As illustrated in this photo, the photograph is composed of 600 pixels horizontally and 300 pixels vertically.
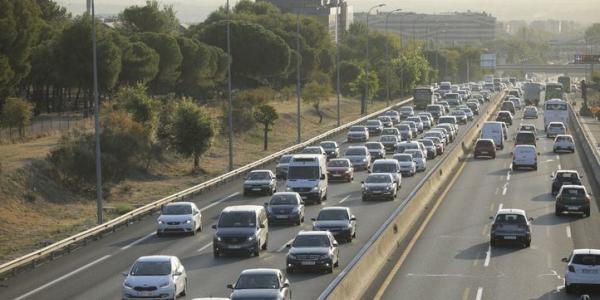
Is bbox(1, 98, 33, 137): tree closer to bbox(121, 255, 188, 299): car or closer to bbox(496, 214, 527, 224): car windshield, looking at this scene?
bbox(496, 214, 527, 224): car windshield

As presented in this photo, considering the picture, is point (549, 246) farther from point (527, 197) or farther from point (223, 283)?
point (527, 197)

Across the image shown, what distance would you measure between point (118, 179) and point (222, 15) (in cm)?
10383

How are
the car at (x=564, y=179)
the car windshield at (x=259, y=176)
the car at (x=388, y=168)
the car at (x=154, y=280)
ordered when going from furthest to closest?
the car at (x=388, y=168)
the car windshield at (x=259, y=176)
the car at (x=564, y=179)
the car at (x=154, y=280)

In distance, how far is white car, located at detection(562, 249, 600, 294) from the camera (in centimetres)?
3284

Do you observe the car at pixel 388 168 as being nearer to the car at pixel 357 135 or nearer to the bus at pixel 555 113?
the car at pixel 357 135

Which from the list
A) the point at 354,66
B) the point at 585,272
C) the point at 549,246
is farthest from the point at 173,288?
the point at 354,66

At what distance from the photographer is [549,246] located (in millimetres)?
43250

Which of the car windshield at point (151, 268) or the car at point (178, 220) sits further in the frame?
the car at point (178, 220)

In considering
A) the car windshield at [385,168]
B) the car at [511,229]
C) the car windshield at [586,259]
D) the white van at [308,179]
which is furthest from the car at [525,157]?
the car windshield at [586,259]

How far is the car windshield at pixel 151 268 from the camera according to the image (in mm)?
31828

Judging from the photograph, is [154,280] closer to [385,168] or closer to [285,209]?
[285,209]

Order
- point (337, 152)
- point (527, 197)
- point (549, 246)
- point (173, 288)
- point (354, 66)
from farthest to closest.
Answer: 1. point (354, 66)
2. point (337, 152)
3. point (527, 197)
4. point (549, 246)
5. point (173, 288)

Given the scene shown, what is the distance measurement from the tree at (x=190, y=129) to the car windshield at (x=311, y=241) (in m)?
→ 38.2

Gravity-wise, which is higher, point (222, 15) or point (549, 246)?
point (222, 15)
